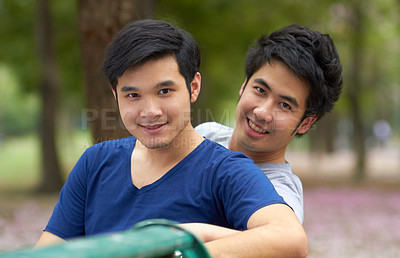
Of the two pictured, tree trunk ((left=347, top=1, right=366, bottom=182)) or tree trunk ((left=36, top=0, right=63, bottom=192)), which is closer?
tree trunk ((left=36, top=0, right=63, bottom=192))

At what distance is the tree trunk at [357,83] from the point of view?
45.4 ft

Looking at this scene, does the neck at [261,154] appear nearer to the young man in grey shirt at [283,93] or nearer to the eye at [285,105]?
the young man in grey shirt at [283,93]

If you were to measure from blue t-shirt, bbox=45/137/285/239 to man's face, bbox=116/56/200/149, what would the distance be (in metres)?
0.15

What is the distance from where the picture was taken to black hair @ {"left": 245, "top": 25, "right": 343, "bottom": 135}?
2.42 metres

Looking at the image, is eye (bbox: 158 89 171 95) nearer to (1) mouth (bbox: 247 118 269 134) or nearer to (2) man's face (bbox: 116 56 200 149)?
(2) man's face (bbox: 116 56 200 149)

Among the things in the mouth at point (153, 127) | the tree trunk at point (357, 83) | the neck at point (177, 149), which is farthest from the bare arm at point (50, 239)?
the tree trunk at point (357, 83)

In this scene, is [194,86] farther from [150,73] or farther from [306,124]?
[306,124]

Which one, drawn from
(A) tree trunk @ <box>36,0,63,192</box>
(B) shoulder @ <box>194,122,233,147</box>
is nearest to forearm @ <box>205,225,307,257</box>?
(B) shoulder @ <box>194,122,233,147</box>

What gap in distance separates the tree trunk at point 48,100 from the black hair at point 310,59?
31.8 feet

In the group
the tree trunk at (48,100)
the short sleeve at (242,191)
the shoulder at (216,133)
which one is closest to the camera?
the short sleeve at (242,191)

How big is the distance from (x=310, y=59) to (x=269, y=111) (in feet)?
1.12

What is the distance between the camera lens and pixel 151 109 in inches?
74.1

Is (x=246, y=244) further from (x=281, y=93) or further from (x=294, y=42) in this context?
(x=294, y=42)

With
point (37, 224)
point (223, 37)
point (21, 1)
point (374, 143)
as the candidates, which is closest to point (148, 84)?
point (37, 224)
